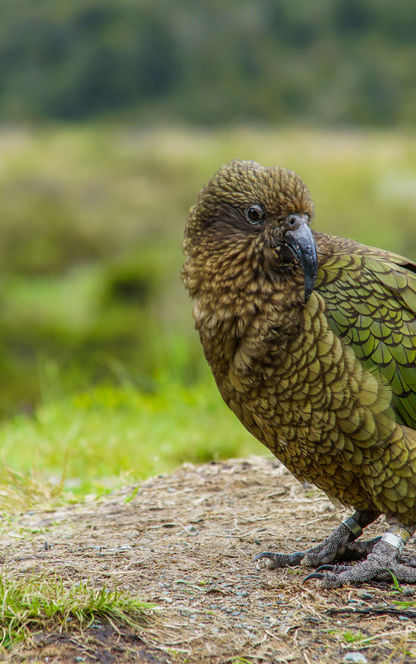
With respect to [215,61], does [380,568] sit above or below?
below

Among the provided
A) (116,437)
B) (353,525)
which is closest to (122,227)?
(116,437)

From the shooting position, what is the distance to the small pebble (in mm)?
2570

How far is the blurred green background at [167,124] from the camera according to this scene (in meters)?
10.1

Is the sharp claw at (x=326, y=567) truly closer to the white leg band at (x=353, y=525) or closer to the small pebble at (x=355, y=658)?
the white leg band at (x=353, y=525)

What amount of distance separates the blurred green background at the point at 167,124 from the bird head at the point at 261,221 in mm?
5924

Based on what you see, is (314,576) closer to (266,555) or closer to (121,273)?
(266,555)

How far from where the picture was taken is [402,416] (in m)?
3.25

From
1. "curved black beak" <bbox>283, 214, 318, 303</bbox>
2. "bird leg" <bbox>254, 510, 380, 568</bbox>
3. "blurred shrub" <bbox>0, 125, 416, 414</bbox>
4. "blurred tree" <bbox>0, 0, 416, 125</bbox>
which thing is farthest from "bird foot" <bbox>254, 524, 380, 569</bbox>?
"blurred tree" <bbox>0, 0, 416, 125</bbox>

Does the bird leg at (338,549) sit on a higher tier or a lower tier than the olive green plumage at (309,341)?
lower

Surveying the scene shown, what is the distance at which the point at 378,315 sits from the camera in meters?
3.31

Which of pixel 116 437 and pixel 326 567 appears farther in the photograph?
pixel 116 437

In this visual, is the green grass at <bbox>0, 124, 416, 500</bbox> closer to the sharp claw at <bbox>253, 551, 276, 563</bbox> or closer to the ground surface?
the ground surface

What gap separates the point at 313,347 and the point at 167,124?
8903 mm

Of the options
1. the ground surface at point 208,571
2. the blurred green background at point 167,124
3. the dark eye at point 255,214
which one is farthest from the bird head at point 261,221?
the blurred green background at point 167,124
